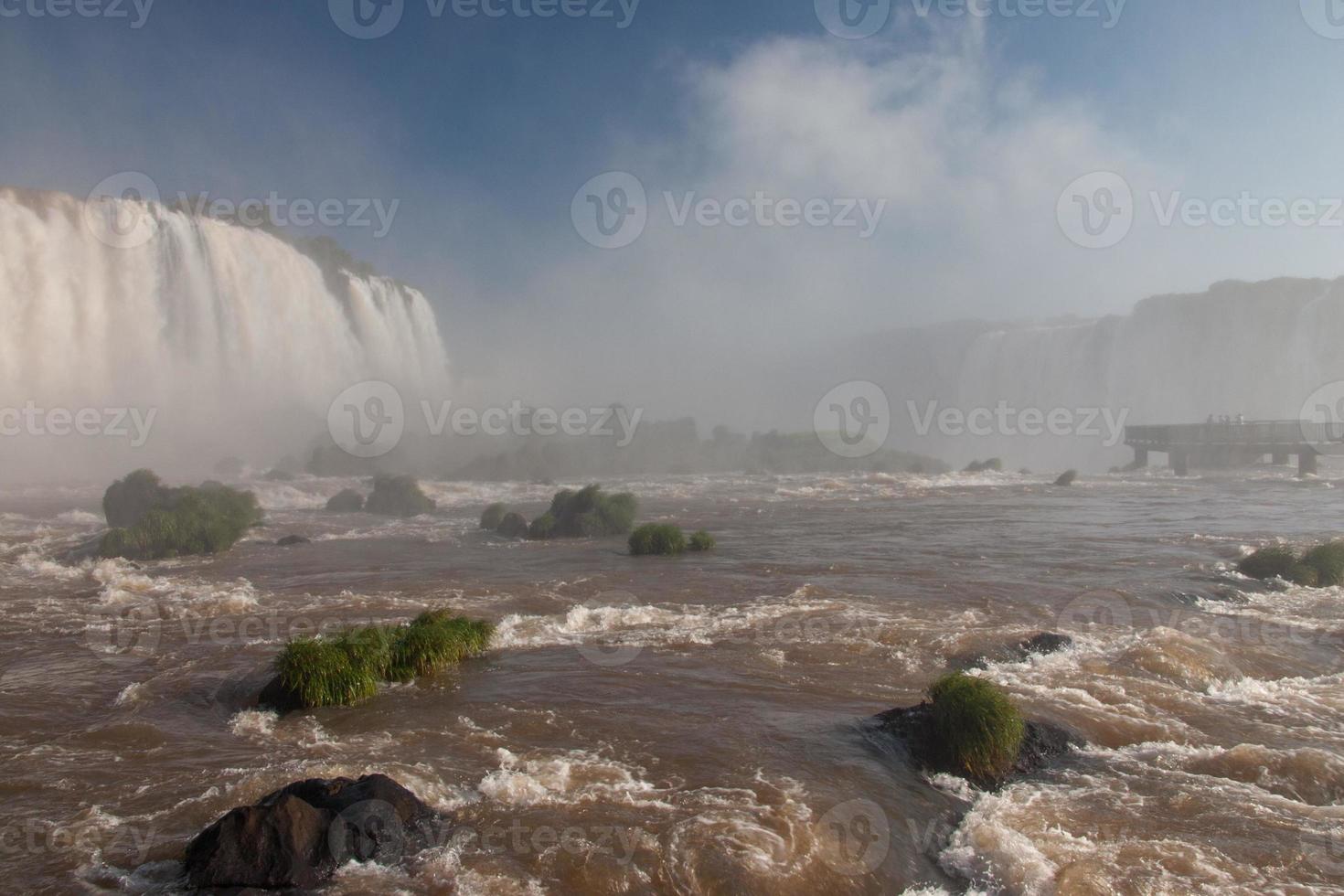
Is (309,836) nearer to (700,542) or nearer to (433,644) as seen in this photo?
(433,644)

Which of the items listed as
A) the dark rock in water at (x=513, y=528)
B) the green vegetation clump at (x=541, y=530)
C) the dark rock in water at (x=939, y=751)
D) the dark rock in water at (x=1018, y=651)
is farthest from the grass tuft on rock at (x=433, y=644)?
the dark rock in water at (x=513, y=528)

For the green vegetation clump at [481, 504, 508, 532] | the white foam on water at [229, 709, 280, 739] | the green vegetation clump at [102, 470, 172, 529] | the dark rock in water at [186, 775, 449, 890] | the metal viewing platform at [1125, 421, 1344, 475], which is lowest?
the white foam on water at [229, 709, 280, 739]

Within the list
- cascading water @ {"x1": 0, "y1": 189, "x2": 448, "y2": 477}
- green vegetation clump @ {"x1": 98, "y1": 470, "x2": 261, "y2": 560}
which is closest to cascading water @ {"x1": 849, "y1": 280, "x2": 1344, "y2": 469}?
cascading water @ {"x1": 0, "y1": 189, "x2": 448, "y2": 477}

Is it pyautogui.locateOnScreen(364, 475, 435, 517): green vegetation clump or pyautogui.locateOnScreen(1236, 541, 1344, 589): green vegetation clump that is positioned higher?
pyautogui.locateOnScreen(364, 475, 435, 517): green vegetation clump

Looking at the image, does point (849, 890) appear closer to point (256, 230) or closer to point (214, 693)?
point (214, 693)

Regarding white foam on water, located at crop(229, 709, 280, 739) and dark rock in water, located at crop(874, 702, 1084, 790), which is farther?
white foam on water, located at crop(229, 709, 280, 739)

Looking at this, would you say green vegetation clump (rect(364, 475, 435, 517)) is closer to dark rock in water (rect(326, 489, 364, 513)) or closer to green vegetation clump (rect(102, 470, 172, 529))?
dark rock in water (rect(326, 489, 364, 513))

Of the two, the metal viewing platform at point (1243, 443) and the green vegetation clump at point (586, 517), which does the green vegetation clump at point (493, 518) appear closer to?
the green vegetation clump at point (586, 517)
